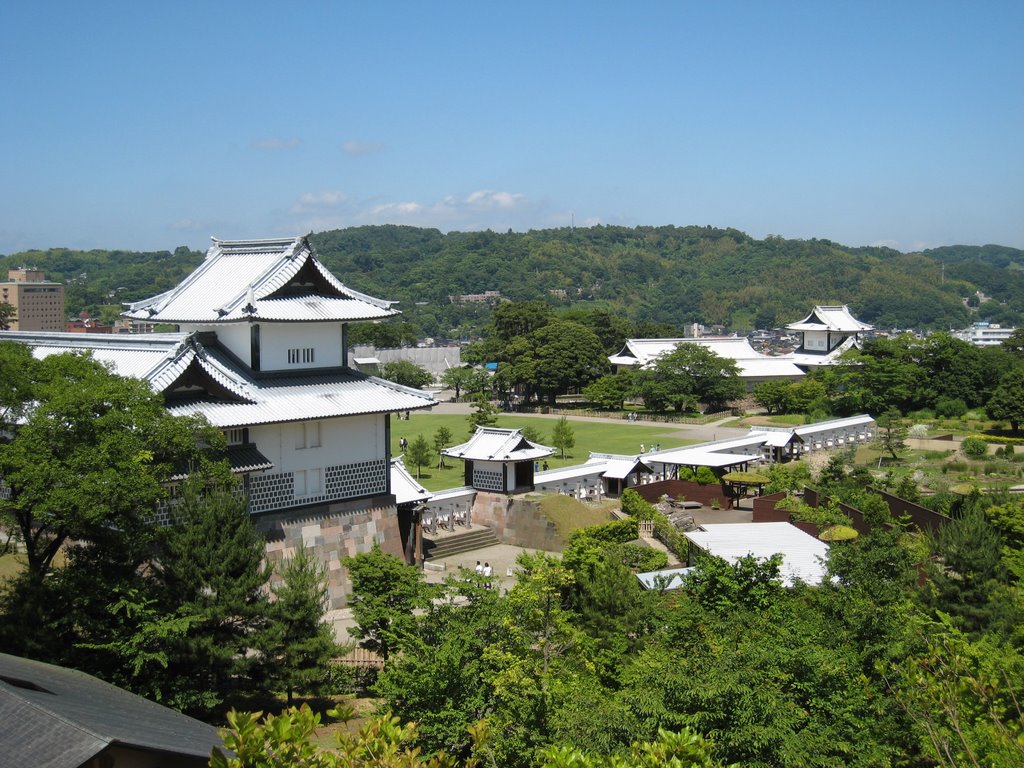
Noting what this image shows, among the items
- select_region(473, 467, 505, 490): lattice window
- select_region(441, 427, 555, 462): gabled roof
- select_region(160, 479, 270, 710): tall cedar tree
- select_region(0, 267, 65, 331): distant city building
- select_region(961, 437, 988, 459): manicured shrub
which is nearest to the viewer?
select_region(160, 479, 270, 710): tall cedar tree

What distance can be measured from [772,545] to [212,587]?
15972 mm

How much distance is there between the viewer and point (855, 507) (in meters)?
34.8

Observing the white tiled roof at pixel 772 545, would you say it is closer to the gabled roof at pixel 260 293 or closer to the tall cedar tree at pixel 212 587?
the gabled roof at pixel 260 293

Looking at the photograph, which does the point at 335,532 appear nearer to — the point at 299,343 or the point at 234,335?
the point at 299,343

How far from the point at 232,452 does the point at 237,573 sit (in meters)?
5.98

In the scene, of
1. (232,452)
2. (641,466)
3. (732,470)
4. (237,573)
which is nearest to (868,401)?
(732,470)

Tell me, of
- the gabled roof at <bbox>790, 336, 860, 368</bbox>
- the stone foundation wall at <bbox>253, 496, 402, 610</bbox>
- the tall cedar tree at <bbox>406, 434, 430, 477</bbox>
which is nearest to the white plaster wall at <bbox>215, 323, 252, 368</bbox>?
the stone foundation wall at <bbox>253, 496, 402, 610</bbox>

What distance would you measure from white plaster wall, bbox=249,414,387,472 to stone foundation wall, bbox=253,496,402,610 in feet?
3.93

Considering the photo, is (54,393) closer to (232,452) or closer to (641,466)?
(232,452)

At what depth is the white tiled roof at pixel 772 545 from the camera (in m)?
25.7

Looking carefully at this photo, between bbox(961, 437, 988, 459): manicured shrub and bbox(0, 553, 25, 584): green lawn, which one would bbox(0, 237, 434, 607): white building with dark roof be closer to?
bbox(0, 553, 25, 584): green lawn

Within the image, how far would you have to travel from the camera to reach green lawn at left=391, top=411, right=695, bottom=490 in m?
46.2

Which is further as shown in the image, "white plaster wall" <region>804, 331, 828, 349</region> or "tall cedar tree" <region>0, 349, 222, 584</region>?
"white plaster wall" <region>804, 331, 828, 349</region>

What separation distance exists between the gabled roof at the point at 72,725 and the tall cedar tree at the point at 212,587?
3.75m
